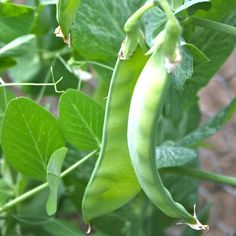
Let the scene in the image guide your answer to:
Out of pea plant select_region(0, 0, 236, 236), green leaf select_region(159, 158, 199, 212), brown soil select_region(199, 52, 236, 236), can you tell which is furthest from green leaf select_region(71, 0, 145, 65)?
brown soil select_region(199, 52, 236, 236)

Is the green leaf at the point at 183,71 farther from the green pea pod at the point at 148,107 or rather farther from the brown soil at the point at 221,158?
the brown soil at the point at 221,158

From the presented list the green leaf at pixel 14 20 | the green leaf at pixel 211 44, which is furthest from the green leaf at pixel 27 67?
the green leaf at pixel 211 44

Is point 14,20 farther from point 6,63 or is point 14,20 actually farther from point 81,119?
point 81,119

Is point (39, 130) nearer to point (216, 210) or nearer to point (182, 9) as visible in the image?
point (182, 9)

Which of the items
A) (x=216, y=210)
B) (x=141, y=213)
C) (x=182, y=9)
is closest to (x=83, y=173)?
(x=141, y=213)

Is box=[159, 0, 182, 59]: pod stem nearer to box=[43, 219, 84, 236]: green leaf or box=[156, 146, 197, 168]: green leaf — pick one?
box=[156, 146, 197, 168]: green leaf

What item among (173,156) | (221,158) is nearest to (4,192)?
(173,156)
